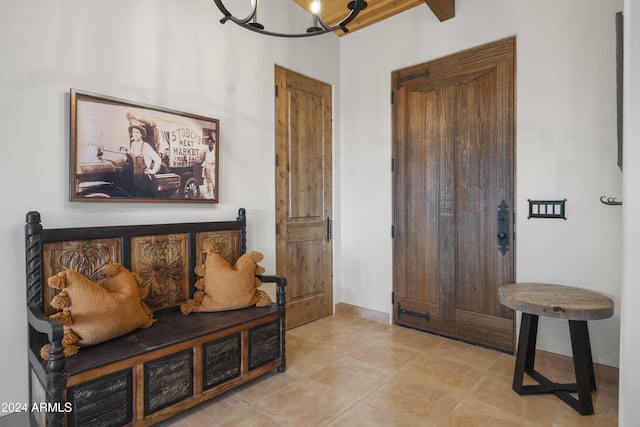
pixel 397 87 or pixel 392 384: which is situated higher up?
pixel 397 87

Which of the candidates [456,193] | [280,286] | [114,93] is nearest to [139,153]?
[114,93]

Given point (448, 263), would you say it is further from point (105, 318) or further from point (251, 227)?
point (105, 318)

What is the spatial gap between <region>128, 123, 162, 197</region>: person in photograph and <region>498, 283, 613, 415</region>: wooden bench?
99.8 inches

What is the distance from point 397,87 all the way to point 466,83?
2.34 ft

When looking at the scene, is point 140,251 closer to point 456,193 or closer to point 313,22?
point 313,22

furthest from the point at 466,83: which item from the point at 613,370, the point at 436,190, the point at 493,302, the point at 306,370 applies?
the point at 306,370

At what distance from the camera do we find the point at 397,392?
2361mm

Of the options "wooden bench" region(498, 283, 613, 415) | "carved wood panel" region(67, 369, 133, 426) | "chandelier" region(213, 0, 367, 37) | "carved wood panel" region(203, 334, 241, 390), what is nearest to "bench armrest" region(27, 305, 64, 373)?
"carved wood panel" region(67, 369, 133, 426)

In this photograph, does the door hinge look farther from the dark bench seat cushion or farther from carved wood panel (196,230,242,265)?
carved wood panel (196,230,242,265)

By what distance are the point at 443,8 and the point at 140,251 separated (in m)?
3.15

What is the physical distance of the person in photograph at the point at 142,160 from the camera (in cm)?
240

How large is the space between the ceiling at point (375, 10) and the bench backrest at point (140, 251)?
2324mm

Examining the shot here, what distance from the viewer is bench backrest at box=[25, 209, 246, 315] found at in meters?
1.96

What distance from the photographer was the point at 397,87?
3643 millimetres
